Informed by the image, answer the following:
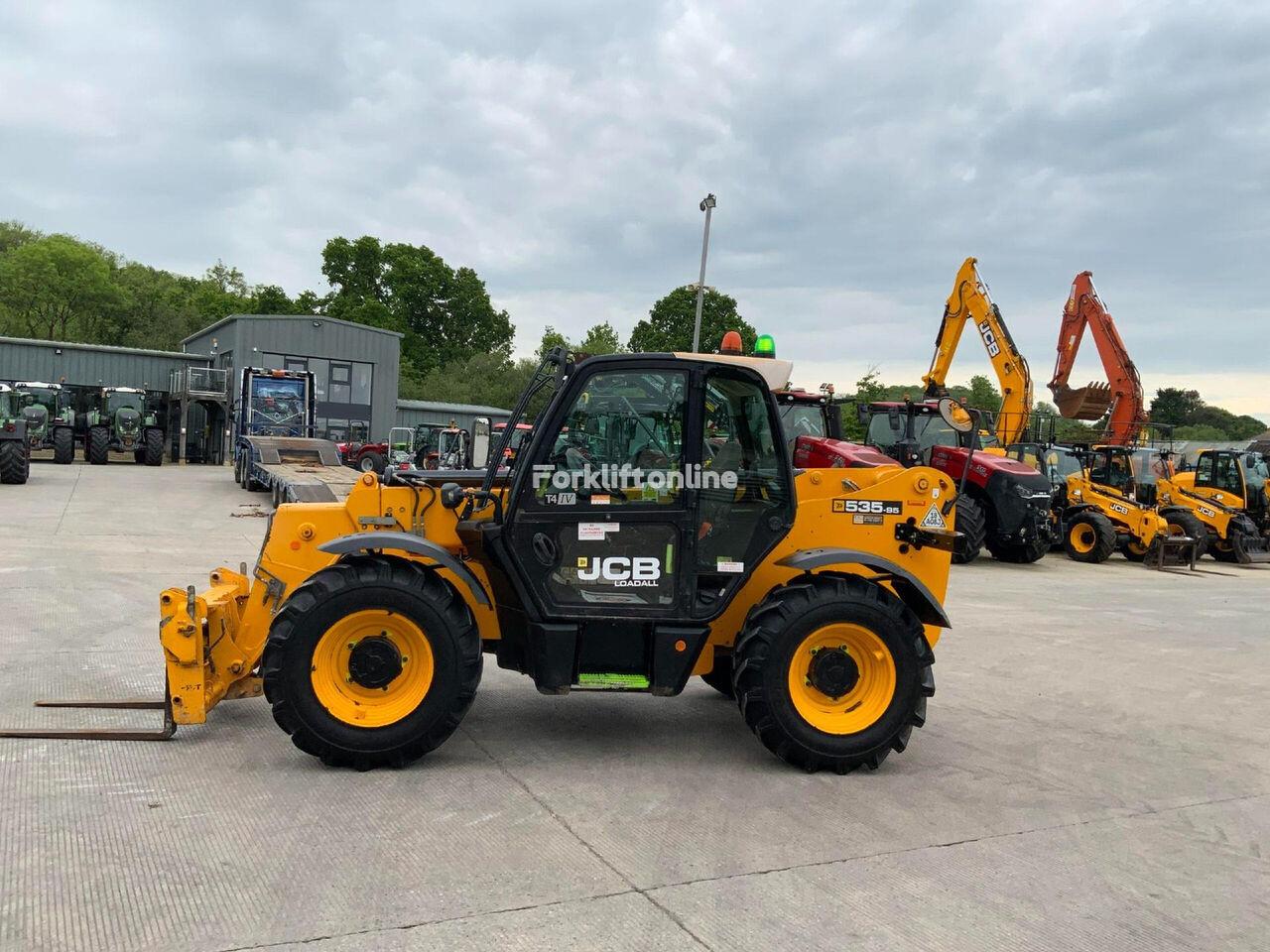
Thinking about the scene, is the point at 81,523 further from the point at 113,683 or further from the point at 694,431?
the point at 694,431

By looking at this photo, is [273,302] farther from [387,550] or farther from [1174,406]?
[1174,406]

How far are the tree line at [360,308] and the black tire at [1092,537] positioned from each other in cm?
2948

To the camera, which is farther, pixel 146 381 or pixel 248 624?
pixel 146 381

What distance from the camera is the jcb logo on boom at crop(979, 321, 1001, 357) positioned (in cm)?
1869

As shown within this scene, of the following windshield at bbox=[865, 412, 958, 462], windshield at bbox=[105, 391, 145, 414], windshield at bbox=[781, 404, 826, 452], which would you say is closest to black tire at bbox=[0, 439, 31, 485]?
windshield at bbox=[105, 391, 145, 414]

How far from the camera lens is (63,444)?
94.5ft

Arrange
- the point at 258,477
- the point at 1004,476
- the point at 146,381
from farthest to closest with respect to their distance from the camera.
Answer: the point at 146,381 < the point at 258,477 < the point at 1004,476

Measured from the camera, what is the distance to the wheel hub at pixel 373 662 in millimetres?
4535

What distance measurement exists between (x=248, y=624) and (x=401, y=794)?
4.33ft

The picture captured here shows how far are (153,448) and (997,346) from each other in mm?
26577

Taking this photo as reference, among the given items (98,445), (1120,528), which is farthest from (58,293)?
(1120,528)

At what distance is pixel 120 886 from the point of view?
3244 millimetres

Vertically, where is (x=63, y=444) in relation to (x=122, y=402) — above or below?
below

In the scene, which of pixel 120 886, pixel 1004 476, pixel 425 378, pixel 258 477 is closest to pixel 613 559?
pixel 120 886
